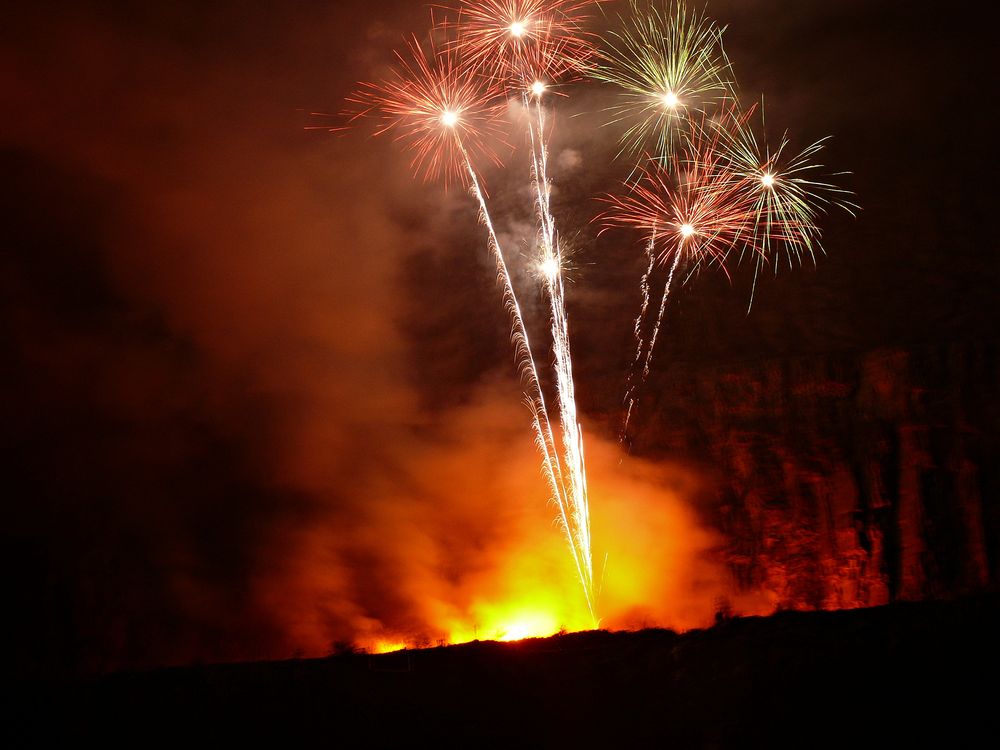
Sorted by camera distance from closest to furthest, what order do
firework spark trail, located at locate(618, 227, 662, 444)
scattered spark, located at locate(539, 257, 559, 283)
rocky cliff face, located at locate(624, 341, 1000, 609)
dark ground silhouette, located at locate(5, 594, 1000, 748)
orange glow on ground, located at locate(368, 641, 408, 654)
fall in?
dark ground silhouette, located at locate(5, 594, 1000, 748) → orange glow on ground, located at locate(368, 641, 408, 654) → rocky cliff face, located at locate(624, 341, 1000, 609) → firework spark trail, located at locate(618, 227, 662, 444) → scattered spark, located at locate(539, 257, 559, 283)

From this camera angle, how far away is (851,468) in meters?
16.5

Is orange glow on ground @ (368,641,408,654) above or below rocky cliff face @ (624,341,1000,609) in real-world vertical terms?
below

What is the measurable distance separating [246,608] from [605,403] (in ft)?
32.0

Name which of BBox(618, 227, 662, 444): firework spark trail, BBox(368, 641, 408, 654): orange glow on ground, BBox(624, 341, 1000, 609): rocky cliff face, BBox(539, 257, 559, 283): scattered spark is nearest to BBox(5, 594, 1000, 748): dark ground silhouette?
BBox(368, 641, 408, 654): orange glow on ground

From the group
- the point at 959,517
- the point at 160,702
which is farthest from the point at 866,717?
the point at 959,517

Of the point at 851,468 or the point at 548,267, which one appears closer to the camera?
the point at 851,468

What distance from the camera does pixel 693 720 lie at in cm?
841

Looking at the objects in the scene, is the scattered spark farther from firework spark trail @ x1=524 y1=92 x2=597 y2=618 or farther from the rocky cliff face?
the rocky cliff face

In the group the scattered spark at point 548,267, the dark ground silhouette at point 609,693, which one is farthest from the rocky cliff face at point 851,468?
the dark ground silhouette at point 609,693

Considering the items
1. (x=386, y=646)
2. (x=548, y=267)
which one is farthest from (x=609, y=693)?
(x=548, y=267)

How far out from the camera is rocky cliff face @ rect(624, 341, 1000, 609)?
51.0 feet

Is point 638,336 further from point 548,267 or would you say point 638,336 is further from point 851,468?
point 851,468

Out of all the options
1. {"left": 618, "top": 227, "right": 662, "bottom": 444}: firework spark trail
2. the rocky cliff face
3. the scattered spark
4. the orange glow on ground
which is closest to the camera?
the orange glow on ground

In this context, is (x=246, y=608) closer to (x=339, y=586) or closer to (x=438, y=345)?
(x=339, y=586)
